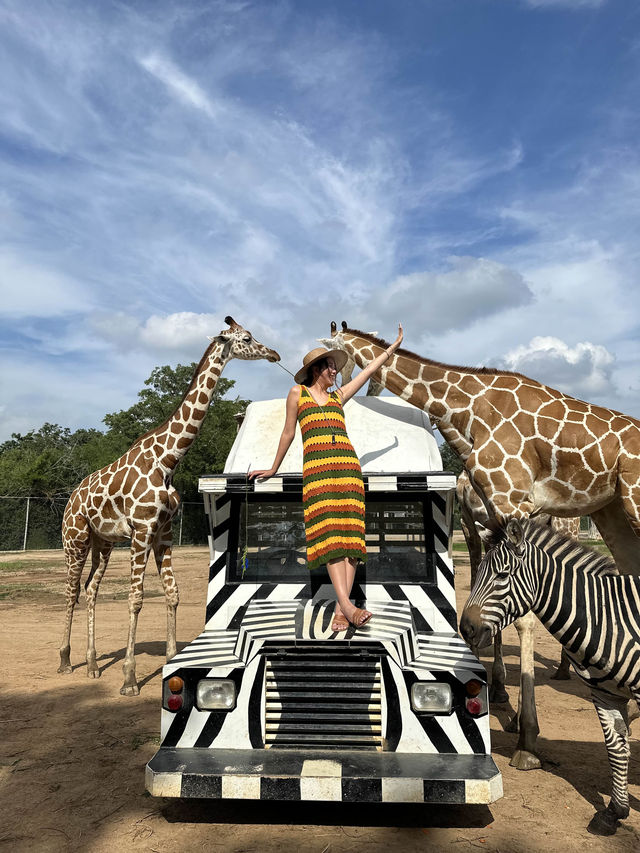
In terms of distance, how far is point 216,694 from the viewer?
12.6 feet

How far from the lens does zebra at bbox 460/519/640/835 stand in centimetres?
400

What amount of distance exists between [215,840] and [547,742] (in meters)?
3.40

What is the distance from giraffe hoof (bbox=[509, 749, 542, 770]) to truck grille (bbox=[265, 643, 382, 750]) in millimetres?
1978

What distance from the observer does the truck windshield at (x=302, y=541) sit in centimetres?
Answer: 520

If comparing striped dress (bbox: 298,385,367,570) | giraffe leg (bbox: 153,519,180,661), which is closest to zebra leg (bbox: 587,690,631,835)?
striped dress (bbox: 298,385,367,570)

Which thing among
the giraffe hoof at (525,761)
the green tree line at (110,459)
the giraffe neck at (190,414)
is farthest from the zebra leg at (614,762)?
the green tree line at (110,459)

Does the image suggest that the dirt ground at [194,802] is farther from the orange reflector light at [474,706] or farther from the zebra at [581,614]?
the orange reflector light at [474,706]

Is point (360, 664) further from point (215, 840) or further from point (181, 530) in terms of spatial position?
point (181, 530)

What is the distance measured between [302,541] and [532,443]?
2601mm

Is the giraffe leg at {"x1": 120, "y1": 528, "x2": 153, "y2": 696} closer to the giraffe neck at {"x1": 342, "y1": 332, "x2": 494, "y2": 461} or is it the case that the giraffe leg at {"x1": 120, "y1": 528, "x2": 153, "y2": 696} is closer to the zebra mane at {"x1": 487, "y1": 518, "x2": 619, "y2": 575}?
the giraffe neck at {"x1": 342, "y1": 332, "x2": 494, "y2": 461}

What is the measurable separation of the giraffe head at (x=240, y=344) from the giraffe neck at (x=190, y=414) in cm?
6

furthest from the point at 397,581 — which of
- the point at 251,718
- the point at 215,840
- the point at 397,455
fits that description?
the point at 215,840

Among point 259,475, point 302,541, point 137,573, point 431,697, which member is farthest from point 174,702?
point 137,573

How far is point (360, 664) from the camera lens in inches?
153
